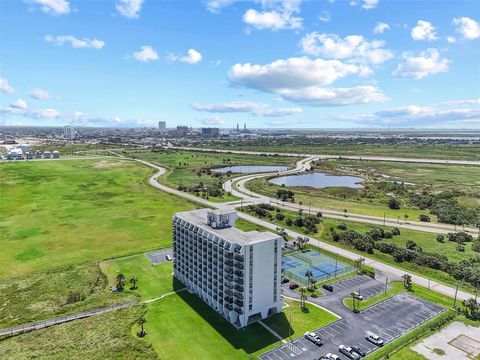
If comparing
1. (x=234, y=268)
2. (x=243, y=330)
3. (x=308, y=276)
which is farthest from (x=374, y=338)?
(x=234, y=268)

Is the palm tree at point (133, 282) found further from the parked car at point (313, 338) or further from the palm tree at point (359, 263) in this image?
the palm tree at point (359, 263)

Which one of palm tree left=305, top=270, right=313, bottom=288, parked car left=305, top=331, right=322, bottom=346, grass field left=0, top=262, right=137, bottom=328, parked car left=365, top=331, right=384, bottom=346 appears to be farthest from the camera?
palm tree left=305, top=270, right=313, bottom=288

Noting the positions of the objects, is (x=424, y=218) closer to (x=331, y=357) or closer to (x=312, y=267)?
(x=312, y=267)

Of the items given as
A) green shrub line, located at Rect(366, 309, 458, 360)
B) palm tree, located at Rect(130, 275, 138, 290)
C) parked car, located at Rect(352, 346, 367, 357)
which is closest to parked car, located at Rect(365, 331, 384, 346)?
green shrub line, located at Rect(366, 309, 458, 360)

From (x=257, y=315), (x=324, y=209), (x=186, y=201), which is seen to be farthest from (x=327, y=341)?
(x=186, y=201)

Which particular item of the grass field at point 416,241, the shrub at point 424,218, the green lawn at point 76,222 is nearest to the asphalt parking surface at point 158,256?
the green lawn at point 76,222

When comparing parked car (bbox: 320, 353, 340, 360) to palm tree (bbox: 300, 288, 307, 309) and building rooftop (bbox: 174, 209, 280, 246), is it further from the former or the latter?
building rooftop (bbox: 174, 209, 280, 246)

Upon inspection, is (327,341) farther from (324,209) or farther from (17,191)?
(17,191)

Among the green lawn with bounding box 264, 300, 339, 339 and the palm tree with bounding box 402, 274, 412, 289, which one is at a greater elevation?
the palm tree with bounding box 402, 274, 412, 289
